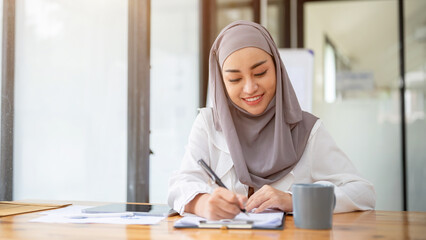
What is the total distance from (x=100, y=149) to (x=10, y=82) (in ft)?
1.83

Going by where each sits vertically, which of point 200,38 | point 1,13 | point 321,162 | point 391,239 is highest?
point 200,38

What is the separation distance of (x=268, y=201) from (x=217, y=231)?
0.82ft

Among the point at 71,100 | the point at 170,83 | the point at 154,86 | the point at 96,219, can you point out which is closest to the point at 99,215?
the point at 96,219

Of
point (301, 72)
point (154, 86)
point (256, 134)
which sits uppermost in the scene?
point (301, 72)

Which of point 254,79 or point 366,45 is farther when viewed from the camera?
point 366,45

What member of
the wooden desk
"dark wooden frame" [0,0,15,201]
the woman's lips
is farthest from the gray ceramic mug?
"dark wooden frame" [0,0,15,201]

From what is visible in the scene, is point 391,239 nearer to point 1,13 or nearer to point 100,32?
point 1,13

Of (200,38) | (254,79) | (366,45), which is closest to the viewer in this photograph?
(254,79)

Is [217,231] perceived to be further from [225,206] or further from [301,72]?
[301,72]

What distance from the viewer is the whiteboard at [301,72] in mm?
3000

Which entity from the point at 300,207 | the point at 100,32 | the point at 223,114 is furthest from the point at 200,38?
the point at 300,207

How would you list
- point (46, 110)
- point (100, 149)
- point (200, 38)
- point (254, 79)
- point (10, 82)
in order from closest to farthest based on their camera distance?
point (254, 79) → point (10, 82) → point (46, 110) → point (100, 149) → point (200, 38)

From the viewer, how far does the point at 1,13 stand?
1626mm

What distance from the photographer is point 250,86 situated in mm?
1533
